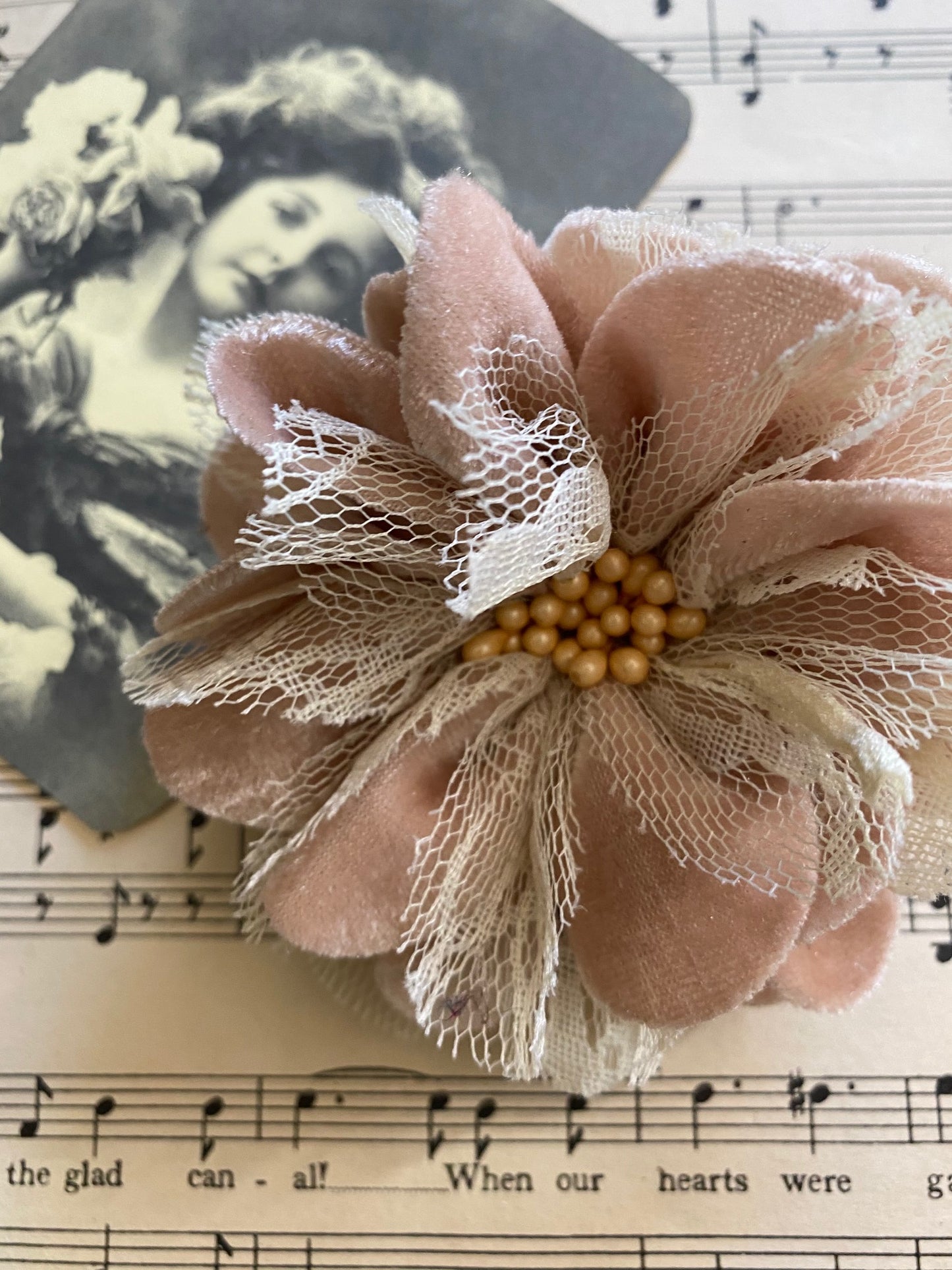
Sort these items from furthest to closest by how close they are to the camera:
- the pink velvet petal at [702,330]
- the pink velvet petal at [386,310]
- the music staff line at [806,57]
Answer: the music staff line at [806,57], the pink velvet petal at [386,310], the pink velvet petal at [702,330]

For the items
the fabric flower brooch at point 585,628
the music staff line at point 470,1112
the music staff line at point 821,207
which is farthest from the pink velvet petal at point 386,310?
the music staff line at point 470,1112

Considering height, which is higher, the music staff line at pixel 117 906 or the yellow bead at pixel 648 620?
the yellow bead at pixel 648 620

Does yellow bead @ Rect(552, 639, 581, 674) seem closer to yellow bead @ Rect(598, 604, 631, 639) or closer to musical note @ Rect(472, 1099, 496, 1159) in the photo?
yellow bead @ Rect(598, 604, 631, 639)

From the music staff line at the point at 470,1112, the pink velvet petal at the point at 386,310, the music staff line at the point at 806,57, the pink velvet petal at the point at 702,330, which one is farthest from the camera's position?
the music staff line at the point at 806,57

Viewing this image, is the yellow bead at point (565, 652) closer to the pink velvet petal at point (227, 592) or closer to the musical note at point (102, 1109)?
the pink velvet petal at point (227, 592)

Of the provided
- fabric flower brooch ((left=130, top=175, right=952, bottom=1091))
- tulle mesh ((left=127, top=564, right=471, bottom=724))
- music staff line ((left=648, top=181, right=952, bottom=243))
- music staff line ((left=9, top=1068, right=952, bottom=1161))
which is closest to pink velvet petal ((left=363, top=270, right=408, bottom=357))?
fabric flower brooch ((left=130, top=175, right=952, bottom=1091))

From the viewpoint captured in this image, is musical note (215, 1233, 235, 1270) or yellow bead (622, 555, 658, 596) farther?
musical note (215, 1233, 235, 1270)

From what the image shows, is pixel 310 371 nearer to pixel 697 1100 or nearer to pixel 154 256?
pixel 154 256
